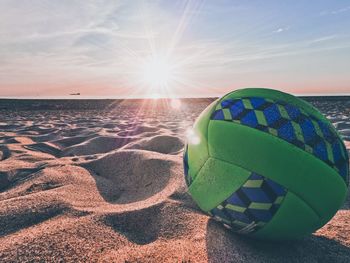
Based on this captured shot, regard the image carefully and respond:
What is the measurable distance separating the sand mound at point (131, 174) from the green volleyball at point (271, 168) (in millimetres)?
874

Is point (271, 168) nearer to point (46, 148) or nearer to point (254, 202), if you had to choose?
point (254, 202)

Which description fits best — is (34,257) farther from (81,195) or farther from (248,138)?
(248,138)

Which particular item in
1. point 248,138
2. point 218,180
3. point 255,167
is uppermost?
point 248,138

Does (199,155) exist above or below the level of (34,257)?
above

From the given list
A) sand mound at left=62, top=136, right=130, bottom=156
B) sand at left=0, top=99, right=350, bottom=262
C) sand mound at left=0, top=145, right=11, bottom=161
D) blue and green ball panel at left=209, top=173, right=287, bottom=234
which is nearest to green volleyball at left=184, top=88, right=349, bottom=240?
blue and green ball panel at left=209, top=173, right=287, bottom=234

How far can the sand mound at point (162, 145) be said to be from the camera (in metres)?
3.93

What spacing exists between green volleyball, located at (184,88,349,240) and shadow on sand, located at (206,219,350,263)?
0.08 meters

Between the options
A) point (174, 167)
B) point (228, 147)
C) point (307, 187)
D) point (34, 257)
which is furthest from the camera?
point (174, 167)

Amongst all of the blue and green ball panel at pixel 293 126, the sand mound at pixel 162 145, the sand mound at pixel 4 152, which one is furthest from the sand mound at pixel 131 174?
the sand mound at pixel 4 152

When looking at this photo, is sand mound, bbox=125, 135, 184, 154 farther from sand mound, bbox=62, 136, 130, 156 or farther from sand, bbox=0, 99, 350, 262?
sand, bbox=0, 99, 350, 262

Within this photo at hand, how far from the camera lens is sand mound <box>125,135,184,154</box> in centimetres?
393

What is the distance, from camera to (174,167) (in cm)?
280

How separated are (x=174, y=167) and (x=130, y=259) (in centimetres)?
142

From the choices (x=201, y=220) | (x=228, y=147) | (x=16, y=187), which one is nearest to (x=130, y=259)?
(x=201, y=220)
